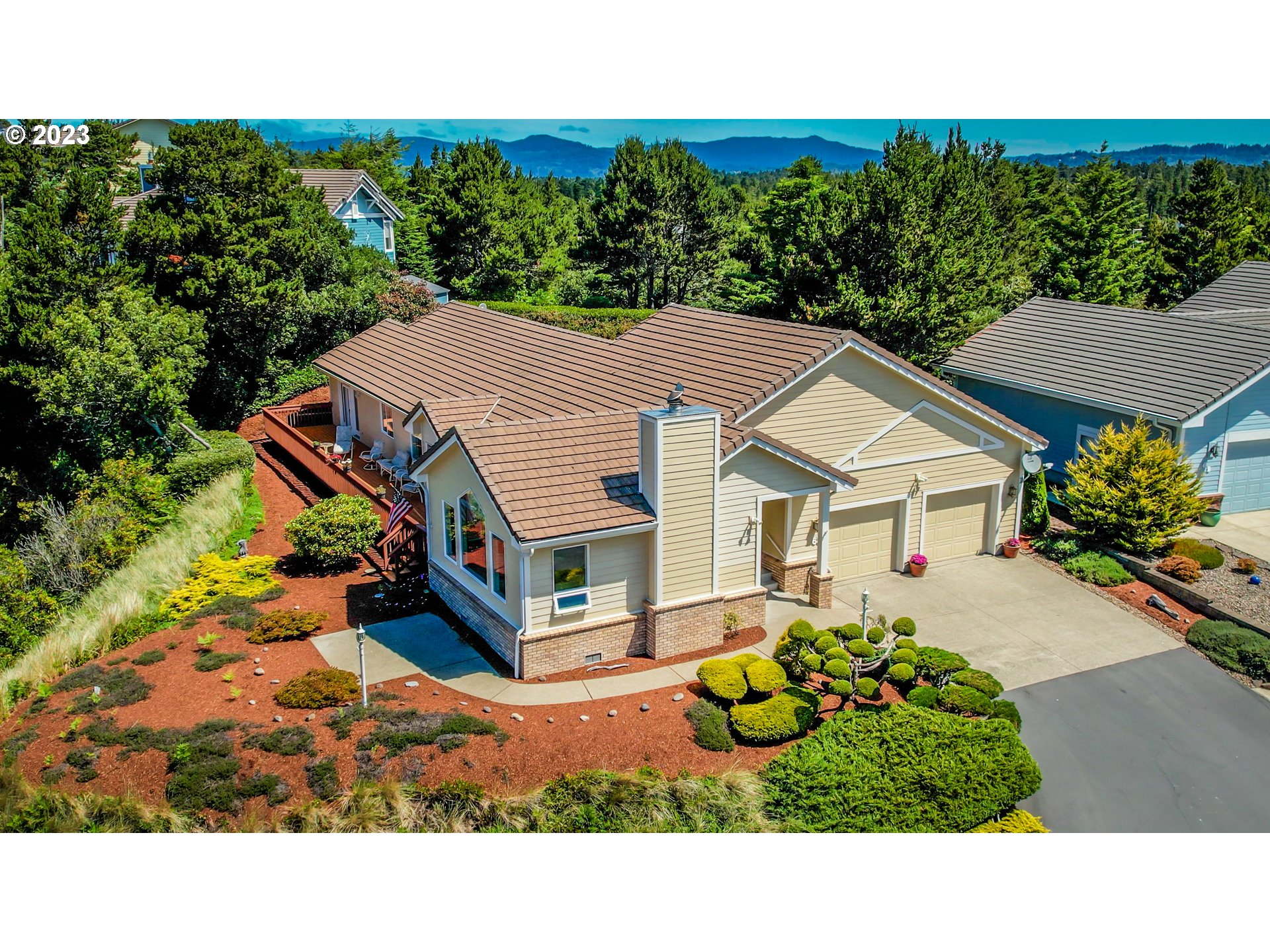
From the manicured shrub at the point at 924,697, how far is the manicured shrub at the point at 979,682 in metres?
0.69

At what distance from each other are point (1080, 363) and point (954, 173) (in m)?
10.3

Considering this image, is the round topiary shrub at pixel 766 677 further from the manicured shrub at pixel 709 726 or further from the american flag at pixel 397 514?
the american flag at pixel 397 514

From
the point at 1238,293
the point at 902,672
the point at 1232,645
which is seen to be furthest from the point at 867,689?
the point at 1238,293

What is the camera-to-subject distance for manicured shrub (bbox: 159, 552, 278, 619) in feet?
65.1

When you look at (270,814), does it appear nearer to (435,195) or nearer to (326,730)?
(326,730)

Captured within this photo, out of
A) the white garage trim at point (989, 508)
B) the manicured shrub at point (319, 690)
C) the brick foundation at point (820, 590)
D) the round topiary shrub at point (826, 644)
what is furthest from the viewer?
the white garage trim at point (989, 508)

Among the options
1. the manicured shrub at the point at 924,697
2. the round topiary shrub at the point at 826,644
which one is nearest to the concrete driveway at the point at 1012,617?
the manicured shrub at the point at 924,697

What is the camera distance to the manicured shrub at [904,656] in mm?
15859

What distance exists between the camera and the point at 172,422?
2941cm

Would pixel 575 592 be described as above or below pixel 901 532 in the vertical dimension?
above

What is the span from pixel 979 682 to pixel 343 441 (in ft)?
73.7

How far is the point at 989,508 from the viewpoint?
75.4 feet

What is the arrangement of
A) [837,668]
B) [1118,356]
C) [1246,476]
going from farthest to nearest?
[1118,356] → [1246,476] → [837,668]

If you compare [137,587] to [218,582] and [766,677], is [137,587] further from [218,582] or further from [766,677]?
[766,677]
